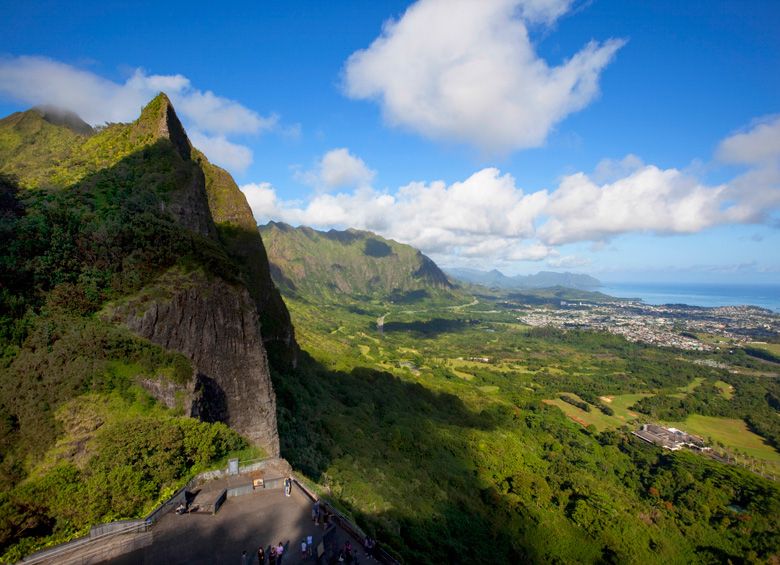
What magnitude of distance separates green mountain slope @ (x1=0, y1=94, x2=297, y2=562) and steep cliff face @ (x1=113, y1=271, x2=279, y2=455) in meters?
0.07

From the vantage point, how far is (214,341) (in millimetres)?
Result: 24453

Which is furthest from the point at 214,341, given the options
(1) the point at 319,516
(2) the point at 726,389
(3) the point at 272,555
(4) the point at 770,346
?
(4) the point at 770,346

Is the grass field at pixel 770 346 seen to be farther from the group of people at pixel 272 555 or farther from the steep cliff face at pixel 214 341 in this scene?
the group of people at pixel 272 555

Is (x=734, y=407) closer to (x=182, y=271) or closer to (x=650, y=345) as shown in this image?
(x=650, y=345)

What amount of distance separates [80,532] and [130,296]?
42.8ft

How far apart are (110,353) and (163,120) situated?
→ 32174 millimetres

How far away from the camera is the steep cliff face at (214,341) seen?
73.2 feet

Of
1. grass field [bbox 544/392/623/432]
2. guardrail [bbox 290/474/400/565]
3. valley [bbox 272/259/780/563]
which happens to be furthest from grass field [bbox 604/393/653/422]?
guardrail [bbox 290/474/400/565]

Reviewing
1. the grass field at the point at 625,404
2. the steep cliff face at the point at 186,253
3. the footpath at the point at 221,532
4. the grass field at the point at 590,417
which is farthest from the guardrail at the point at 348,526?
the grass field at the point at 625,404

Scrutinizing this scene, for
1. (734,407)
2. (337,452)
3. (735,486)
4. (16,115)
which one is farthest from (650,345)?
(16,115)

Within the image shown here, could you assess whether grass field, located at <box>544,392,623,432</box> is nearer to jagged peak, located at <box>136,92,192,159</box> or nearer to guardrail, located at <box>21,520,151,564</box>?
guardrail, located at <box>21,520,151,564</box>

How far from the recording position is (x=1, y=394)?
17.4m

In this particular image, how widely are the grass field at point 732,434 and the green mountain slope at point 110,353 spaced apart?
97.7m

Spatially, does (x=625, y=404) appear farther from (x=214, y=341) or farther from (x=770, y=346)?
(x=770, y=346)
